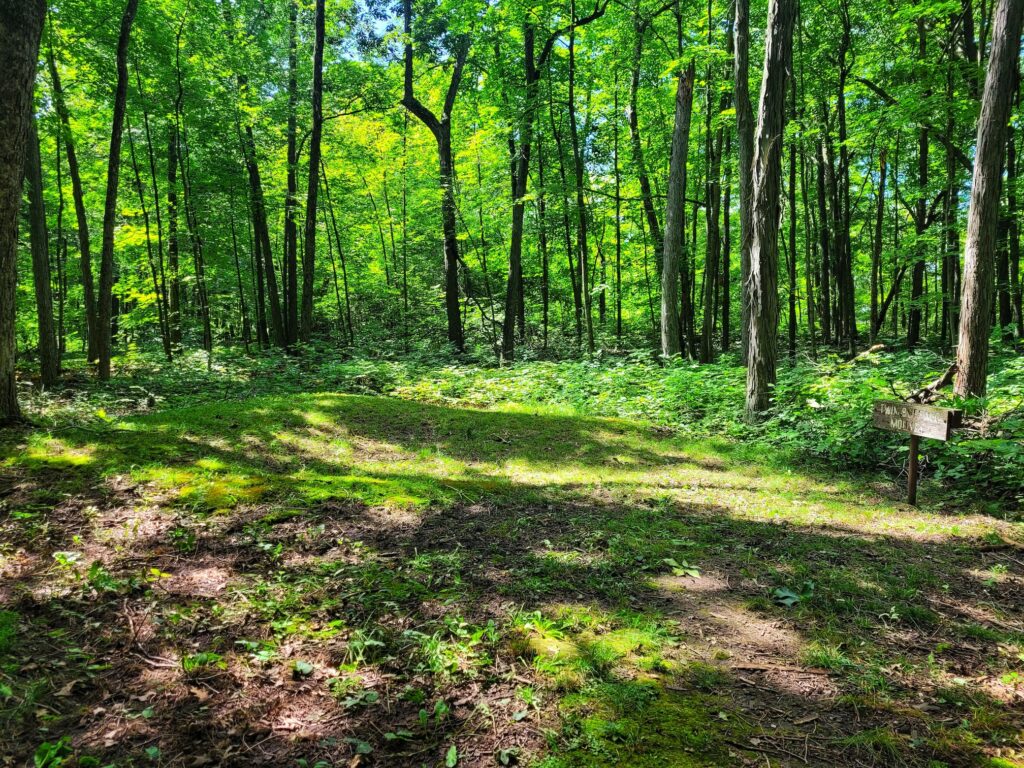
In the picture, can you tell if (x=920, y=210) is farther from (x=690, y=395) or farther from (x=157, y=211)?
(x=157, y=211)

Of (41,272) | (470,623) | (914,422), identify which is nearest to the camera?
(470,623)

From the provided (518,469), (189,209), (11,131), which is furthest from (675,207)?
(189,209)

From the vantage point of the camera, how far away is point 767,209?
851cm

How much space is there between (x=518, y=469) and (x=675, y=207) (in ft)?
31.5

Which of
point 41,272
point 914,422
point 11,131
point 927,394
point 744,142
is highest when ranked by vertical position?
point 744,142

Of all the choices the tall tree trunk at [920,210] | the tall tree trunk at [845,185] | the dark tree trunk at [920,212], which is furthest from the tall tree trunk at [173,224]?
the dark tree trunk at [920,212]

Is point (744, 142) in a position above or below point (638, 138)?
below

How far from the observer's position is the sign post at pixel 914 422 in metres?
5.14

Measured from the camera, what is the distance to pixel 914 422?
5484 mm

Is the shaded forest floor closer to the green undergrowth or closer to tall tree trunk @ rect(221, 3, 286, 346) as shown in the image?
the green undergrowth

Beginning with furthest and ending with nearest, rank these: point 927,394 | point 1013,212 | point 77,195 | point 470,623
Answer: point 77,195, point 1013,212, point 927,394, point 470,623

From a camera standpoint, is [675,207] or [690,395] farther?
[675,207]

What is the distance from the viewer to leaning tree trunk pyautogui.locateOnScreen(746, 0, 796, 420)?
817cm

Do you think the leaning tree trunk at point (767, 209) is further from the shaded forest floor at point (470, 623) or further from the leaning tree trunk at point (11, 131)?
the leaning tree trunk at point (11, 131)
